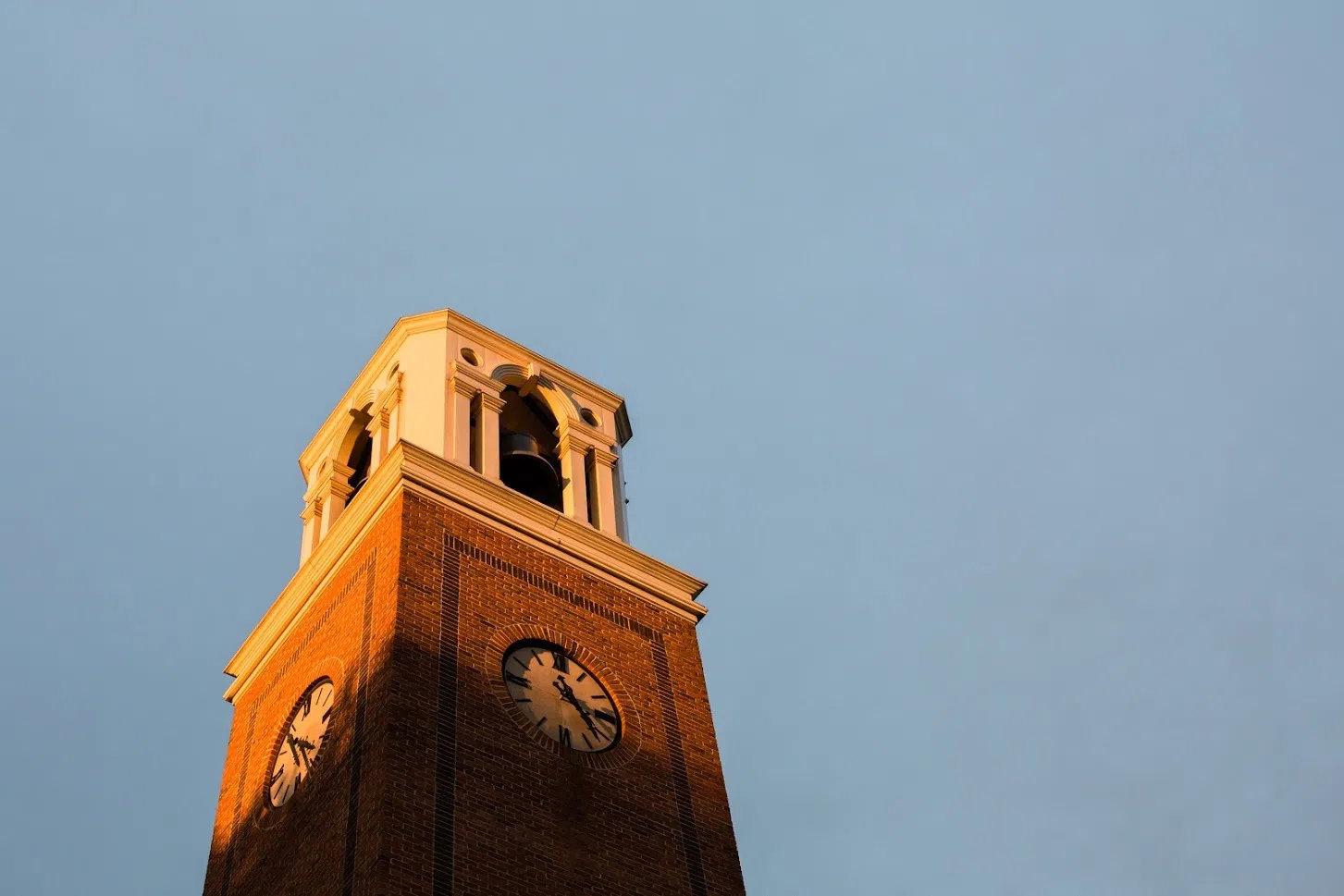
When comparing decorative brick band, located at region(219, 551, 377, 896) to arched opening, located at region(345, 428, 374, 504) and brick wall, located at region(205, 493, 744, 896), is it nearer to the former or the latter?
brick wall, located at region(205, 493, 744, 896)

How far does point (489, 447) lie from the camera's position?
2662 centimetres

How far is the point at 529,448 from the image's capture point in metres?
28.0

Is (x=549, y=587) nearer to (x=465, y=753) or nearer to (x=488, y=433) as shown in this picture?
(x=488, y=433)

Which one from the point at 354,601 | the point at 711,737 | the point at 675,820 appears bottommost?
the point at 675,820

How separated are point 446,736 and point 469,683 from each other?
1.11 m

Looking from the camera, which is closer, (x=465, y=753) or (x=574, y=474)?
(x=465, y=753)

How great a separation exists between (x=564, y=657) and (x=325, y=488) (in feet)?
23.4

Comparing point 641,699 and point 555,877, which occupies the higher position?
point 641,699

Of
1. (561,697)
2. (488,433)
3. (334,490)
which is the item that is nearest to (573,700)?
(561,697)

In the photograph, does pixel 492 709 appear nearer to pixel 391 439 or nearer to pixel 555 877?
pixel 555 877

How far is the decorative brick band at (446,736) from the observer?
62.7ft

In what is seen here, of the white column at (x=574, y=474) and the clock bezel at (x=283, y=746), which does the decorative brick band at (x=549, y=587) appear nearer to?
the white column at (x=574, y=474)

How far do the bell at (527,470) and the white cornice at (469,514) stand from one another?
2.40m

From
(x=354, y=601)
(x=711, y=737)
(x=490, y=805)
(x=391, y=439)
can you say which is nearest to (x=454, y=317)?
(x=391, y=439)
